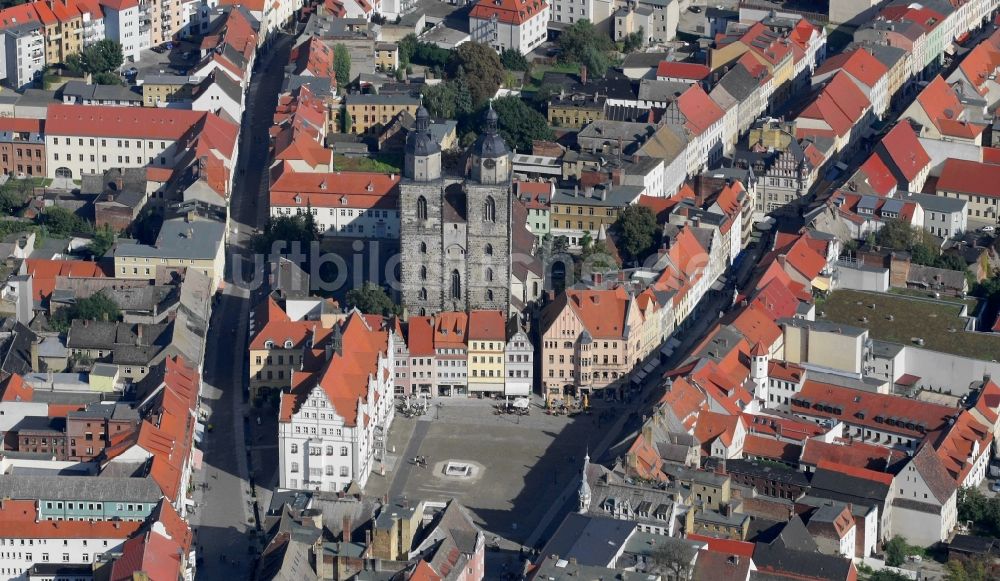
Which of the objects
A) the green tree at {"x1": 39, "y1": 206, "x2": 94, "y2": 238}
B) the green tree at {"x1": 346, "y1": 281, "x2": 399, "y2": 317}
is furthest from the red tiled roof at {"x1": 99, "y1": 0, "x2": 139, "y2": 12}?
the green tree at {"x1": 346, "y1": 281, "x2": 399, "y2": 317}

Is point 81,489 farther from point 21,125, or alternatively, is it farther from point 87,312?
point 21,125

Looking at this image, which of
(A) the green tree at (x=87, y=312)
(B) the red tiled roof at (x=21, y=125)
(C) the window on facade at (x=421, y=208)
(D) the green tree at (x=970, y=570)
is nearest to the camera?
(D) the green tree at (x=970, y=570)

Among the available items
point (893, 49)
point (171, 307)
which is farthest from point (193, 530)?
point (893, 49)

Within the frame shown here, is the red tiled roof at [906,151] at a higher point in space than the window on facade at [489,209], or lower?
lower

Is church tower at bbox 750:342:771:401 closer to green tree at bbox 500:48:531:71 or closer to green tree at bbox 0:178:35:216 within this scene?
green tree at bbox 0:178:35:216

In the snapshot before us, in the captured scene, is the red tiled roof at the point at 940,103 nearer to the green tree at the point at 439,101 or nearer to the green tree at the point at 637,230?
the green tree at the point at 637,230

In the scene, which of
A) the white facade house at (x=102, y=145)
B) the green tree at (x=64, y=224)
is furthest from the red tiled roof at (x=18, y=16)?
the green tree at (x=64, y=224)
